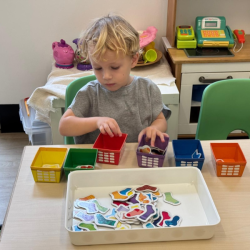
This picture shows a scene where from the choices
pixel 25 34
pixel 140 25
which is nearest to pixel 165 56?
pixel 140 25

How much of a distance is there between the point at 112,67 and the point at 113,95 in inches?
7.6

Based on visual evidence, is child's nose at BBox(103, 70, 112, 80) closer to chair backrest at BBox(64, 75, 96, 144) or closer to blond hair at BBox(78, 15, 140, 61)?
blond hair at BBox(78, 15, 140, 61)

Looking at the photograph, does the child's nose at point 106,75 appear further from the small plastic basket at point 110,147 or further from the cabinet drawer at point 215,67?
the cabinet drawer at point 215,67

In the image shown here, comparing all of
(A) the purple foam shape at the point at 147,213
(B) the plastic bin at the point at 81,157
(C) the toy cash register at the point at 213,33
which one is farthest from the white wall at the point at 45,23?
(A) the purple foam shape at the point at 147,213

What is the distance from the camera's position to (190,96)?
216 centimetres

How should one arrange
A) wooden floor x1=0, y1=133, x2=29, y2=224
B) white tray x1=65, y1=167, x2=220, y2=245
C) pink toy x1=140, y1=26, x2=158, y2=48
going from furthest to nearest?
pink toy x1=140, y1=26, x2=158, y2=48 < wooden floor x1=0, y1=133, x2=29, y2=224 < white tray x1=65, y1=167, x2=220, y2=245

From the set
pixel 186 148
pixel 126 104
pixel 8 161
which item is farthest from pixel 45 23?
pixel 186 148

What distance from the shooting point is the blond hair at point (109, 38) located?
107cm

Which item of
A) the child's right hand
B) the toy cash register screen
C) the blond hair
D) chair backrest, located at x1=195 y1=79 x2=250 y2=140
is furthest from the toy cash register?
the child's right hand

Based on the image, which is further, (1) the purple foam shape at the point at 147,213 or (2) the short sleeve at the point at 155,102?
(2) the short sleeve at the point at 155,102

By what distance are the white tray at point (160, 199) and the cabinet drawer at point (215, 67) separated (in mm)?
1255

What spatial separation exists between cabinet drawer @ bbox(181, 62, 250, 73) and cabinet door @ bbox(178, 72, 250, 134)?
26 mm

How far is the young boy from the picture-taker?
1.08 m

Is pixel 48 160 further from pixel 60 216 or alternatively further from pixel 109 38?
pixel 109 38
